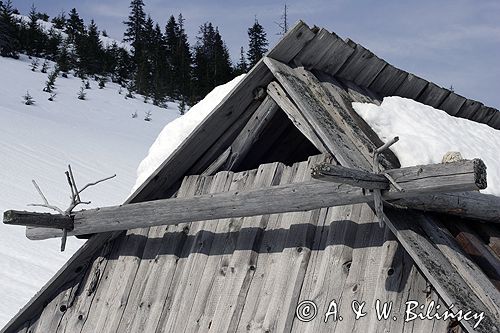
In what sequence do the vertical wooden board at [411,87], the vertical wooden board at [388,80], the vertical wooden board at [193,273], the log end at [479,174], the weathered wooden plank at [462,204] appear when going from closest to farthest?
the log end at [479,174] < the weathered wooden plank at [462,204] < the vertical wooden board at [193,273] < the vertical wooden board at [388,80] < the vertical wooden board at [411,87]

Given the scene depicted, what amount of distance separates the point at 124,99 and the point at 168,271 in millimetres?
27741

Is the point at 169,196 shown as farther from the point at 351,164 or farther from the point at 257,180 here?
the point at 351,164

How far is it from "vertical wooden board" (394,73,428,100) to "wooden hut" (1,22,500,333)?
0.01 m

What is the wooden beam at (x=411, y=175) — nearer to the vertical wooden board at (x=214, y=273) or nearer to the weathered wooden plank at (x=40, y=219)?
the vertical wooden board at (x=214, y=273)

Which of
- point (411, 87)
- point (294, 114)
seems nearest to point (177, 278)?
point (294, 114)

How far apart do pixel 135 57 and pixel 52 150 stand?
24413mm

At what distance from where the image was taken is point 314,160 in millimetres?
3906

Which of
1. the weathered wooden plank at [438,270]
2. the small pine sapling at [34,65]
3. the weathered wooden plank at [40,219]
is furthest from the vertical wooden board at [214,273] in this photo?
the small pine sapling at [34,65]

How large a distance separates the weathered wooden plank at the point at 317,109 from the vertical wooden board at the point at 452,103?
1882 millimetres

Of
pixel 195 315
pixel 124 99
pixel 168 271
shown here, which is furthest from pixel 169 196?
pixel 124 99

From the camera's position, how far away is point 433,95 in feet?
17.3

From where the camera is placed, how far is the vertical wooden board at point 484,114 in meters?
5.93

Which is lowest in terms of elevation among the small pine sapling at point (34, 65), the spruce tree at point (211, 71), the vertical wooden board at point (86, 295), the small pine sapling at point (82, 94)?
the vertical wooden board at point (86, 295)

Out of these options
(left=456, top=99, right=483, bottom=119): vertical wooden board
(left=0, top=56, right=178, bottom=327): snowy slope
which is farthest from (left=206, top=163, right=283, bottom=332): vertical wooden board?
(left=0, top=56, right=178, bottom=327): snowy slope
